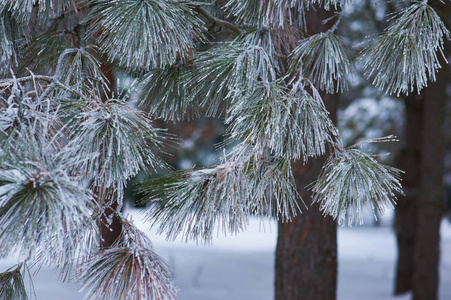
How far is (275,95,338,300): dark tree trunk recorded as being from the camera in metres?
2.71

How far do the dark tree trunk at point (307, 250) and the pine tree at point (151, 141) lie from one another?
98cm

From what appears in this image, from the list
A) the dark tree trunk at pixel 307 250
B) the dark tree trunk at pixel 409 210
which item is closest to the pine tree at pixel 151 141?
the dark tree trunk at pixel 307 250

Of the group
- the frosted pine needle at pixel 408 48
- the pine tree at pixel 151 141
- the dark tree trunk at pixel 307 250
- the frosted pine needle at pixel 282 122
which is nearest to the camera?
the pine tree at pixel 151 141

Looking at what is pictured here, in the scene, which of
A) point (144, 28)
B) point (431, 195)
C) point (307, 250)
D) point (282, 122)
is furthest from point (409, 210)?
point (144, 28)

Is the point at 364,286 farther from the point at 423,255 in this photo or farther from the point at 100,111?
the point at 100,111

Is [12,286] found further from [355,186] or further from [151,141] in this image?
[355,186]

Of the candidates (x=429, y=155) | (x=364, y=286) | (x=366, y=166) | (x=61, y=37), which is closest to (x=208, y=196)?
(x=366, y=166)

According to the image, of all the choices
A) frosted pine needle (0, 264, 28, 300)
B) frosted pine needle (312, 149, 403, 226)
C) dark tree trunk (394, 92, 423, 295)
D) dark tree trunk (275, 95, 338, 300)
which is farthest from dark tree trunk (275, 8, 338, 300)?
dark tree trunk (394, 92, 423, 295)

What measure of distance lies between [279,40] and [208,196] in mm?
835

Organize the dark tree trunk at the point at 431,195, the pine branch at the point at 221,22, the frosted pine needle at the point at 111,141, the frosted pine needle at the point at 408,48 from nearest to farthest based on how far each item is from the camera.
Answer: the frosted pine needle at the point at 111,141 → the frosted pine needle at the point at 408,48 → the pine branch at the point at 221,22 → the dark tree trunk at the point at 431,195

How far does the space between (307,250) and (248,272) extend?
4.88 m

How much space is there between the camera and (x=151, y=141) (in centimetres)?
159

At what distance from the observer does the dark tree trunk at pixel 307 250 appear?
2.71 metres

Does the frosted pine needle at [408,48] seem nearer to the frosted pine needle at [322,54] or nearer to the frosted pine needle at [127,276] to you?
the frosted pine needle at [322,54]
